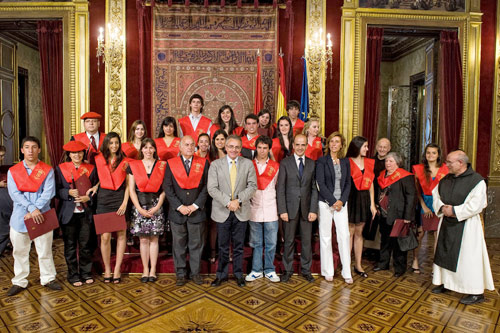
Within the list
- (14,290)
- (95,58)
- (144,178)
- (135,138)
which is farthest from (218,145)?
(95,58)

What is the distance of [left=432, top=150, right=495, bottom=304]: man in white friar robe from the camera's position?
339cm

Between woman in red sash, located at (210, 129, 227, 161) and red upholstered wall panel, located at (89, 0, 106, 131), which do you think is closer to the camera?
woman in red sash, located at (210, 129, 227, 161)

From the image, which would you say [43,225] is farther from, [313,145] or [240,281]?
[313,145]

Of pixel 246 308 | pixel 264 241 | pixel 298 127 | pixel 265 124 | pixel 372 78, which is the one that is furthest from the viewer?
pixel 372 78

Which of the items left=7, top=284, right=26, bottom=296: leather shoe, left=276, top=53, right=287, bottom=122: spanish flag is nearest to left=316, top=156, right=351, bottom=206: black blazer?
left=276, top=53, right=287, bottom=122: spanish flag

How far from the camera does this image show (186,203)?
3729mm

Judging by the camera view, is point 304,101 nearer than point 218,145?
No

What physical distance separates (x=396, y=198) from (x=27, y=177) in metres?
3.86

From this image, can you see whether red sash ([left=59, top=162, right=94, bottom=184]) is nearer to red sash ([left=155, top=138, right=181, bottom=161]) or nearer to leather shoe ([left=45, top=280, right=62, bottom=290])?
red sash ([left=155, top=138, right=181, bottom=161])

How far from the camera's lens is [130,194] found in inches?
148

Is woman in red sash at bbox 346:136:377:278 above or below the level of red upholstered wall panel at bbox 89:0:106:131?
below

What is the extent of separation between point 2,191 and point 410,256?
5.35 m

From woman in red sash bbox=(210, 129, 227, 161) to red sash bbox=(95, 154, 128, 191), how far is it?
3.23 feet

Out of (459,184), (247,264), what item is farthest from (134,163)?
(459,184)
